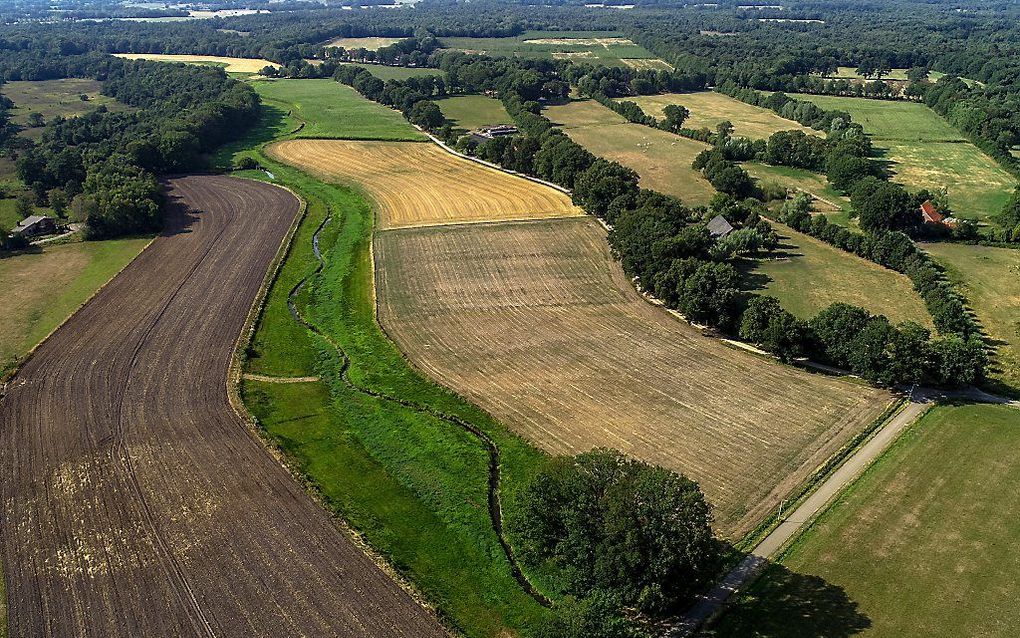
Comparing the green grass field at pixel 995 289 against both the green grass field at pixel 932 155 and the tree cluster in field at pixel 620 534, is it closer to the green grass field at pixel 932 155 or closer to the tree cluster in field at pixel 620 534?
the green grass field at pixel 932 155

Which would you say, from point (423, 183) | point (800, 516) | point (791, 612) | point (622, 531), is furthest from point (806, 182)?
point (622, 531)

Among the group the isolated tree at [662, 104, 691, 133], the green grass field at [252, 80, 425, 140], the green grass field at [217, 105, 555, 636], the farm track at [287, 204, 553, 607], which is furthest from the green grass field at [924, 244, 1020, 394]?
the green grass field at [252, 80, 425, 140]

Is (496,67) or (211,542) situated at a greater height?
(496,67)

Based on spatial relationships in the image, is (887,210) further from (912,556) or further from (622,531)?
(622,531)

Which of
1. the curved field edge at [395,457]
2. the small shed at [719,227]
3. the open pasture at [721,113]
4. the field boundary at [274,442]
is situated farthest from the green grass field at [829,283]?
the open pasture at [721,113]

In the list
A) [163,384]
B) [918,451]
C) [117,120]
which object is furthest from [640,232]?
[117,120]

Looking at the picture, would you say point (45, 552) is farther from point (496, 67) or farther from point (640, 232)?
point (496, 67)

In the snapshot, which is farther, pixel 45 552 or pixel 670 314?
pixel 670 314
